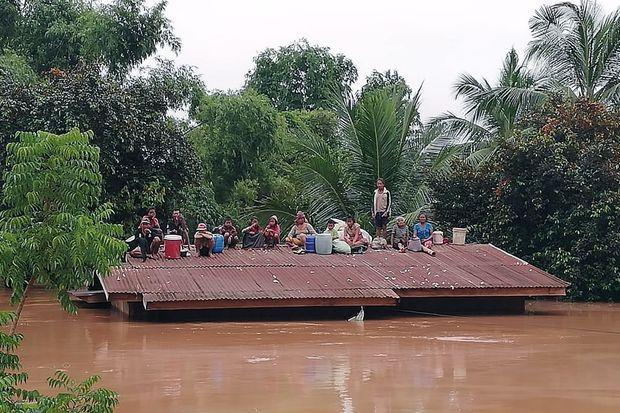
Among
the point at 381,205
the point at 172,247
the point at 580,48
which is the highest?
the point at 580,48

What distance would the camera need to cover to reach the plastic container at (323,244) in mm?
15898

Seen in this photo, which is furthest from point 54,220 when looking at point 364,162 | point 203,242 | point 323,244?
point 364,162

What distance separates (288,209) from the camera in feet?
69.5

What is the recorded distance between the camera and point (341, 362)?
10102mm

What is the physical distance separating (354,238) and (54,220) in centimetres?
1102

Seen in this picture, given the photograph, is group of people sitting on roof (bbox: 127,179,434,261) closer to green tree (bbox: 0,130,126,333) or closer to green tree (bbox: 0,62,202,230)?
green tree (bbox: 0,62,202,230)

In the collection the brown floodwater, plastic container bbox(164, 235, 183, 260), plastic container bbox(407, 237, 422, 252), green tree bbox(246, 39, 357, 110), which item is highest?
green tree bbox(246, 39, 357, 110)

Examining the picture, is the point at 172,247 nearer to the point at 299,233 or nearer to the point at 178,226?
the point at 178,226

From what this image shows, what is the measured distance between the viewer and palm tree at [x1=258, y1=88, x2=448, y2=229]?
65.5 ft

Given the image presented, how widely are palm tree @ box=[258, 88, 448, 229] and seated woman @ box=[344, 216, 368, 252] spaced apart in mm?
3773

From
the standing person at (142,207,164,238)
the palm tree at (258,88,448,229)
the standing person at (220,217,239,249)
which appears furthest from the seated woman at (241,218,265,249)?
the palm tree at (258,88,448,229)

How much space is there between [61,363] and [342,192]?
1135 cm

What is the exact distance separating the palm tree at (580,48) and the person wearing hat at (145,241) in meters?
10.5

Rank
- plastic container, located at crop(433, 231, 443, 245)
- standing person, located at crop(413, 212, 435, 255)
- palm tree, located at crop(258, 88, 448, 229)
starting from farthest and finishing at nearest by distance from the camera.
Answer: palm tree, located at crop(258, 88, 448, 229) → plastic container, located at crop(433, 231, 443, 245) → standing person, located at crop(413, 212, 435, 255)
